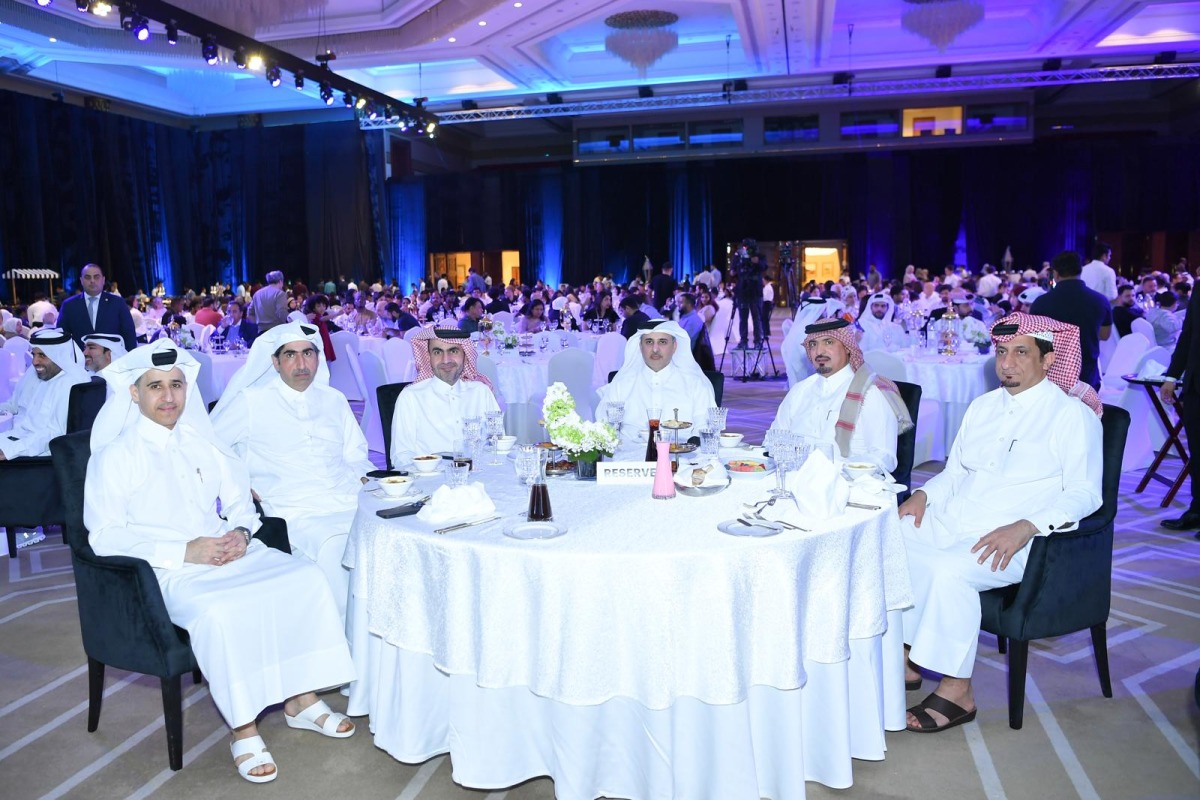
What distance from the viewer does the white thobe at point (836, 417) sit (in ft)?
13.0

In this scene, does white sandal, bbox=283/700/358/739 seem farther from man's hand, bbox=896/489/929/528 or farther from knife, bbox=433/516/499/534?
man's hand, bbox=896/489/929/528

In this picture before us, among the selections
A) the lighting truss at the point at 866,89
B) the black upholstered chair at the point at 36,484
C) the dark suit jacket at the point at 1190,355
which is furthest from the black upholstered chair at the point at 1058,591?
the lighting truss at the point at 866,89

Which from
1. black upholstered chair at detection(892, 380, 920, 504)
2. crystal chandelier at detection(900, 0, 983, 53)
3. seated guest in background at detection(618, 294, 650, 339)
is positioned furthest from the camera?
crystal chandelier at detection(900, 0, 983, 53)

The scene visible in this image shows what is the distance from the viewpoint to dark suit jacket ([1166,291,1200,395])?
5.23 m

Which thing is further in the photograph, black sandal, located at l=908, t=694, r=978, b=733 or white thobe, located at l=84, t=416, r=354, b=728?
black sandal, located at l=908, t=694, r=978, b=733

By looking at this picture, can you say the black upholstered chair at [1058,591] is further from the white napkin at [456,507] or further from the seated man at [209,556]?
the seated man at [209,556]

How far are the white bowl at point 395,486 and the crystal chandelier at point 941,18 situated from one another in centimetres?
1297

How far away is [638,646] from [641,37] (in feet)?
47.6

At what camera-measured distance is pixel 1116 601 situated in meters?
4.44

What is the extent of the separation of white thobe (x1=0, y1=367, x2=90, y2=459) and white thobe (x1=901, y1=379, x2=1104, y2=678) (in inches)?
177

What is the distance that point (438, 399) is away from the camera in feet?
14.9

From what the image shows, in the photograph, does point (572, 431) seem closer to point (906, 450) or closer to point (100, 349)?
point (906, 450)

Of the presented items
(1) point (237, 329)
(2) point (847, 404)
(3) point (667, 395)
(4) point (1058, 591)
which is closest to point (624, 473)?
(2) point (847, 404)

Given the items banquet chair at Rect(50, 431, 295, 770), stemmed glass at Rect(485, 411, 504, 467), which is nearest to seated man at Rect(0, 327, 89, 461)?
banquet chair at Rect(50, 431, 295, 770)
